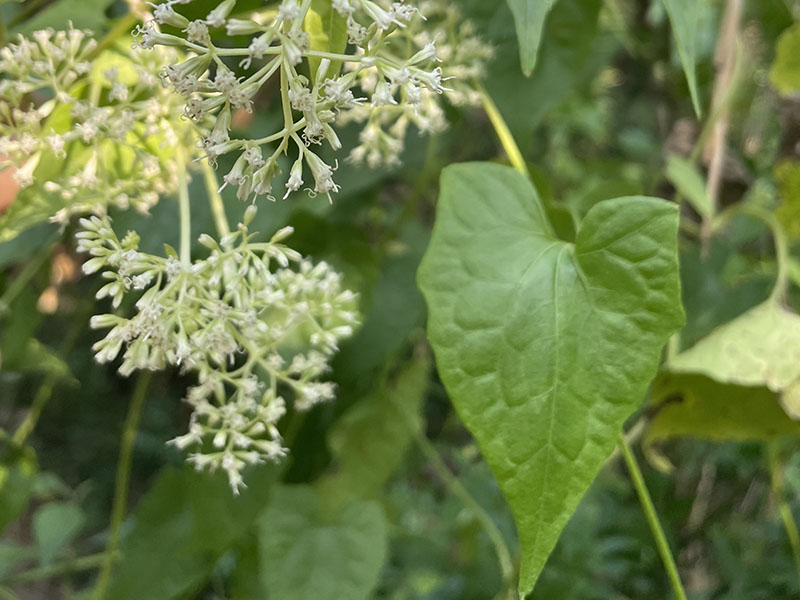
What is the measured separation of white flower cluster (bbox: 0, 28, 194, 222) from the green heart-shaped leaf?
17cm

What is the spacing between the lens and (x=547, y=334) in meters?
0.33

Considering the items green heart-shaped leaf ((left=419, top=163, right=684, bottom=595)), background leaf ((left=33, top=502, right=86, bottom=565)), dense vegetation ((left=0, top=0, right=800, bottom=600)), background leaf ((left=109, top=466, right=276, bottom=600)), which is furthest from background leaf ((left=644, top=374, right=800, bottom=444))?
background leaf ((left=33, top=502, right=86, bottom=565))

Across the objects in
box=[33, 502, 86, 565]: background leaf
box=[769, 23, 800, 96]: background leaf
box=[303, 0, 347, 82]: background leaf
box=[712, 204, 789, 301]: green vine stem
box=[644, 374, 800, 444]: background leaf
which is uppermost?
box=[303, 0, 347, 82]: background leaf

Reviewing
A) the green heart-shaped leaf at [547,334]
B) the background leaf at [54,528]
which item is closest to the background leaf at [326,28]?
the green heart-shaped leaf at [547,334]

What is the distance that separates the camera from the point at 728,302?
Result: 2.21 ft

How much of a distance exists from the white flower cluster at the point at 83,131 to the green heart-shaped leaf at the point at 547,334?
0.17 meters

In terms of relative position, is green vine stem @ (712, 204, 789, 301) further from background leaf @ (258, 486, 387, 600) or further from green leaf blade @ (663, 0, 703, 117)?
background leaf @ (258, 486, 387, 600)

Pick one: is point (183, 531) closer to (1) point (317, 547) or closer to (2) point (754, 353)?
(1) point (317, 547)

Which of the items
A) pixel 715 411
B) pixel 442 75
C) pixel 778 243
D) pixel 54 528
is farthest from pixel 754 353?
pixel 54 528

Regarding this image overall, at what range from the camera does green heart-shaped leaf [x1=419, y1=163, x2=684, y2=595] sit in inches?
11.7

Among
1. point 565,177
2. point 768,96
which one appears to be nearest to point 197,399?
point 768,96

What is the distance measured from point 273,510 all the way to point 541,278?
1.13 feet

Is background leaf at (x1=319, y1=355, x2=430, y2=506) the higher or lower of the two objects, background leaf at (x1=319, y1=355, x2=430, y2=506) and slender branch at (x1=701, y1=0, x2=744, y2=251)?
the lower

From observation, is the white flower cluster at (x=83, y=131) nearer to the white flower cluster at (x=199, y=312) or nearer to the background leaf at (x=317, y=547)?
the white flower cluster at (x=199, y=312)
